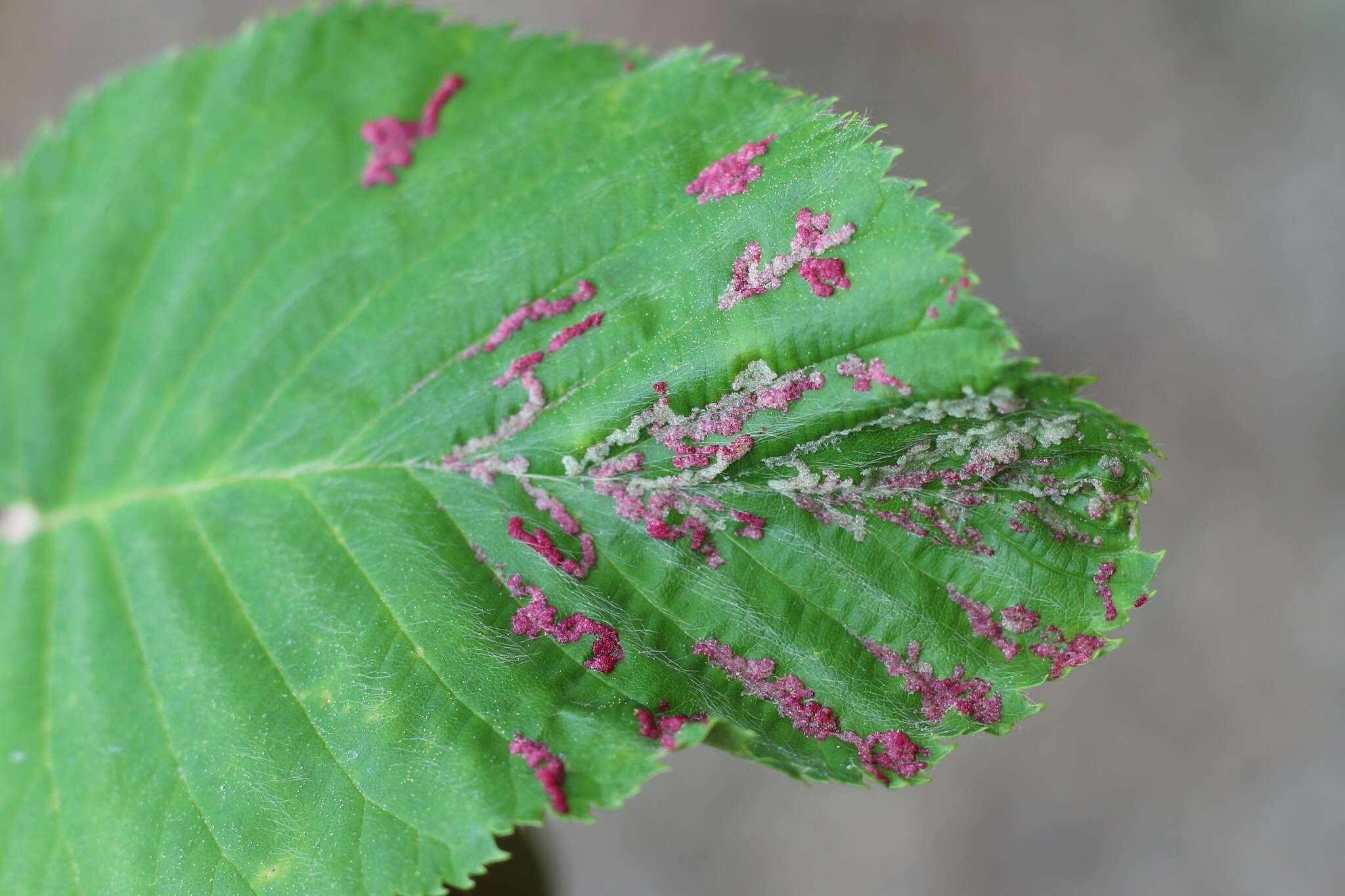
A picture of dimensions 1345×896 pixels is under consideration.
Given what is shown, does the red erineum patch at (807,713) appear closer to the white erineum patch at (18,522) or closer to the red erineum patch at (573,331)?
the red erineum patch at (573,331)

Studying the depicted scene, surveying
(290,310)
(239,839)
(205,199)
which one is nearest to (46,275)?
(205,199)

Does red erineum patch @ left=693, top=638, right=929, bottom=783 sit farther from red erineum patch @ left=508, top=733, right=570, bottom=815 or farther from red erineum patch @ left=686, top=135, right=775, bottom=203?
red erineum patch @ left=686, top=135, right=775, bottom=203

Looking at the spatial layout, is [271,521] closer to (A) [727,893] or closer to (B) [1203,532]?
(A) [727,893]

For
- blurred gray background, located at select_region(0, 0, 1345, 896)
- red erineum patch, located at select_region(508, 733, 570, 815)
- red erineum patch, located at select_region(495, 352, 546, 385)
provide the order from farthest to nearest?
blurred gray background, located at select_region(0, 0, 1345, 896) → red erineum patch, located at select_region(495, 352, 546, 385) → red erineum patch, located at select_region(508, 733, 570, 815)

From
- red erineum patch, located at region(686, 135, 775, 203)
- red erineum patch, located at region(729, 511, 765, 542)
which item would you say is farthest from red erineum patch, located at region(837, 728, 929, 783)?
red erineum patch, located at region(686, 135, 775, 203)

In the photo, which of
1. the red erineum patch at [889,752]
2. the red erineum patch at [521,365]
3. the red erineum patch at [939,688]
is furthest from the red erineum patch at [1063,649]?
the red erineum patch at [521,365]

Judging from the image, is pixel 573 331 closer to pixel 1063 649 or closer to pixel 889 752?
pixel 889 752
